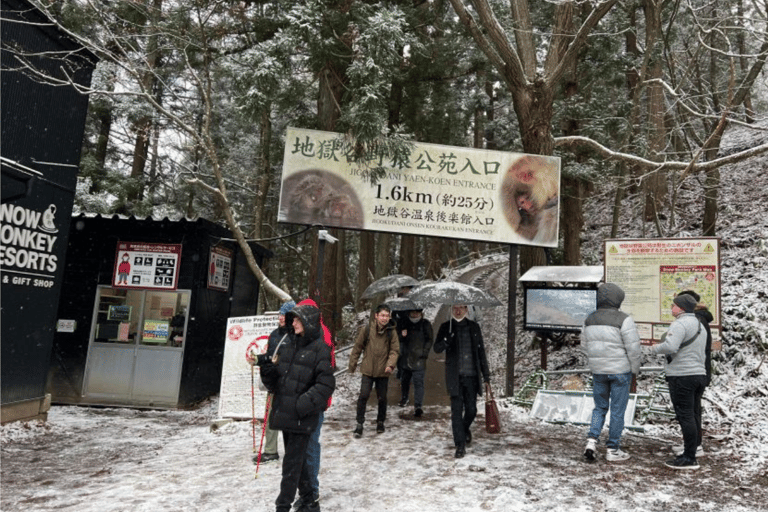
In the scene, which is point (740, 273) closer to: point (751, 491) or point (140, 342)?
point (751, 491)

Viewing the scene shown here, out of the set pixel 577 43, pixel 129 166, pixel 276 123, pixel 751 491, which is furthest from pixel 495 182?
pixel 129 166

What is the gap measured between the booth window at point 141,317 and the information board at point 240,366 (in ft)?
9.89

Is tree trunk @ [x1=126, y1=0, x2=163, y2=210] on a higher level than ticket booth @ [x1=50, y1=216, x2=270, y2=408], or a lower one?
higher

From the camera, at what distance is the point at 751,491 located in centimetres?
498

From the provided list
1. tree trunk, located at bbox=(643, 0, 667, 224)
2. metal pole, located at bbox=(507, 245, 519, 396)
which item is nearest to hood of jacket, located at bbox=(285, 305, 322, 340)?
metal pole, located at bbox=(507, 245, 519, 396)

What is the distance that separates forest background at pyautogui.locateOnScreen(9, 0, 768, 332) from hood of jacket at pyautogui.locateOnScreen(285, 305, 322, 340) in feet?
17.8

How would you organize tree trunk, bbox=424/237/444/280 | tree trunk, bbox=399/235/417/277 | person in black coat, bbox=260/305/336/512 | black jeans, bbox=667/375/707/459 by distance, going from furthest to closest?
tree trunk, bbox=424/237/444/280
tree trunk, bbox=399/235/417/277
black jeans, bbox=667/375/707/459
person in black coat, bbox=260/305/336/512

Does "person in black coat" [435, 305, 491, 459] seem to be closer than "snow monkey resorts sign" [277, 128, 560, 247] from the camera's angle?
Yes

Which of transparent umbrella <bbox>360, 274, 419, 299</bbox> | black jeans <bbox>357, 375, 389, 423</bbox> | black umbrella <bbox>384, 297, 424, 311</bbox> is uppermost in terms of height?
transparent umbrella <bbox>360, 274, 419, 299</bbox>

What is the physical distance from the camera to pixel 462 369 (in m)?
5.93

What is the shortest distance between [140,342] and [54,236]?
3.12 metres

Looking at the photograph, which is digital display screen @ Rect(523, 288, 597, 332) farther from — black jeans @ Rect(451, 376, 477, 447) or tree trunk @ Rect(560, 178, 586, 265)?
tree trunk @ Rect(560, 178, 586, 265)

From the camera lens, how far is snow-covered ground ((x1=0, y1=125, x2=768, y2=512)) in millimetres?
4695

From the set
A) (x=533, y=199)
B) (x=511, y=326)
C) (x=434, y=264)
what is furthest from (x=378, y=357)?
(x=434, y=264)
